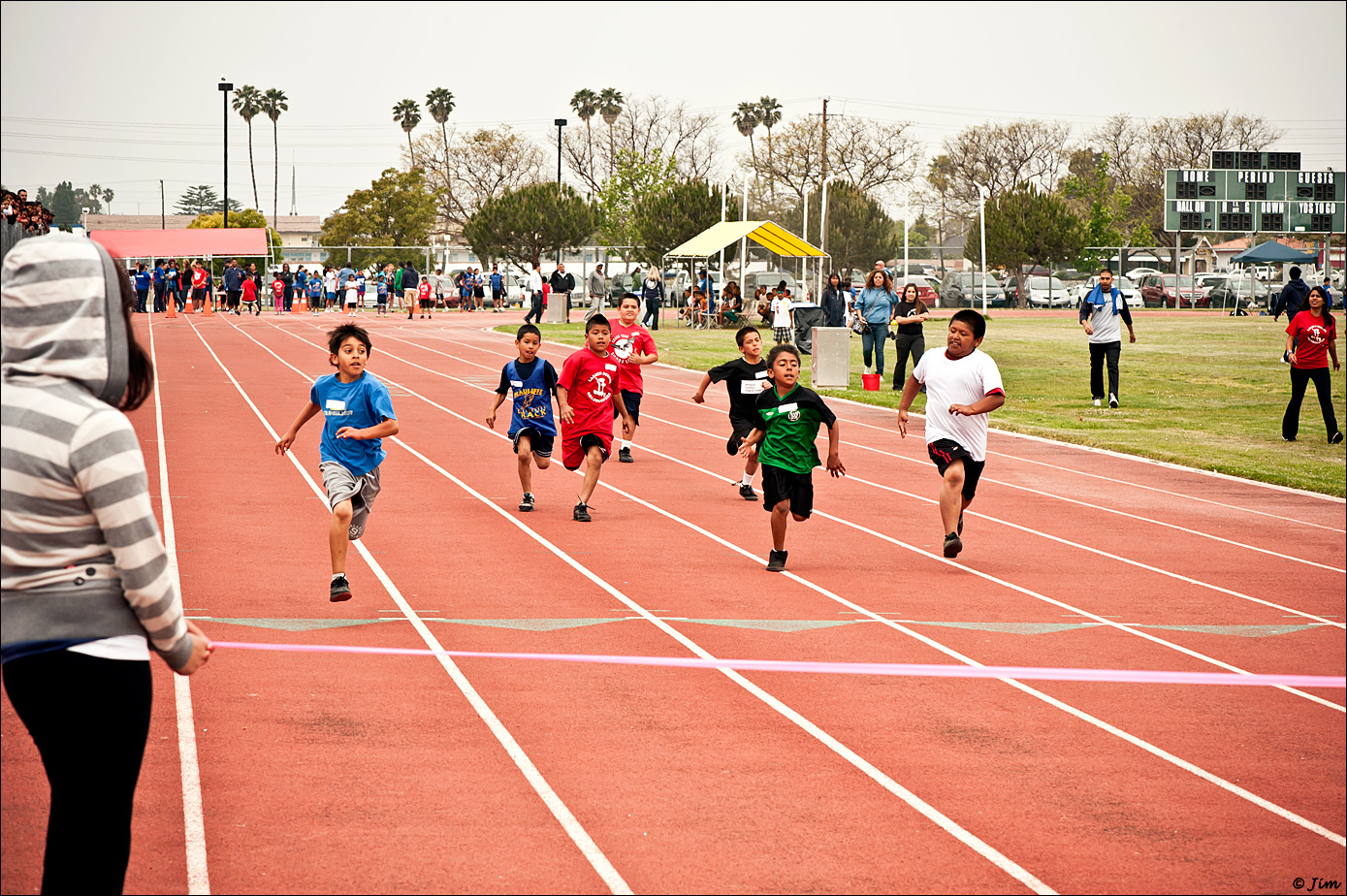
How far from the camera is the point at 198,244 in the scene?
50.3 metres

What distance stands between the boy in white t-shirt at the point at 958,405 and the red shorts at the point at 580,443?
2.79m

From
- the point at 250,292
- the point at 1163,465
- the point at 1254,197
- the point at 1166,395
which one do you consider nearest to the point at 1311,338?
the point at 1163,465

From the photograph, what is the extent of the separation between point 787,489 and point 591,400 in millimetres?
2591

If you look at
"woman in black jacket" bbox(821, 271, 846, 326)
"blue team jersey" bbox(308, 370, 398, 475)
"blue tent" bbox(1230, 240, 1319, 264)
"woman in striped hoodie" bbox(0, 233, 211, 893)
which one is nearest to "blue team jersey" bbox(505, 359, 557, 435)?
"blue team jersey" bbox(308, 370, 398, 475)

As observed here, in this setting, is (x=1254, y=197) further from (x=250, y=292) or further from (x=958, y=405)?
(x=958, y=405)

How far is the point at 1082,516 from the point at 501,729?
292 inches

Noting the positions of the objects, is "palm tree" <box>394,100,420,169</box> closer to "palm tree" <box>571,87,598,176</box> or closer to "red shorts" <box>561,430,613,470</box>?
"palm tree" <box>571,87,598,176</box>

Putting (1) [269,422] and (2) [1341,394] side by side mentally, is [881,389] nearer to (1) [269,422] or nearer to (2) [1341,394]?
(2) [1341,394]

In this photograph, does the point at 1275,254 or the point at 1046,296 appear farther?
the point at 1046,296

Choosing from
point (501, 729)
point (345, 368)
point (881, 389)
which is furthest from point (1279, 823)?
point (881, 389)

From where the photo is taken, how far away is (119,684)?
3.00 meters

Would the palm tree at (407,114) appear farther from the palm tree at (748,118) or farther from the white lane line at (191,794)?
the white lane line at (191,794)

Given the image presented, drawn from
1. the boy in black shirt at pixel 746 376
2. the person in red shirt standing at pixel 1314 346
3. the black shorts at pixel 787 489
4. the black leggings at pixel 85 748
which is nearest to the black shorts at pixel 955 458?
the black shorts at pixel 787 489

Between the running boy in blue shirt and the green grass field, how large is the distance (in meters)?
9.54
